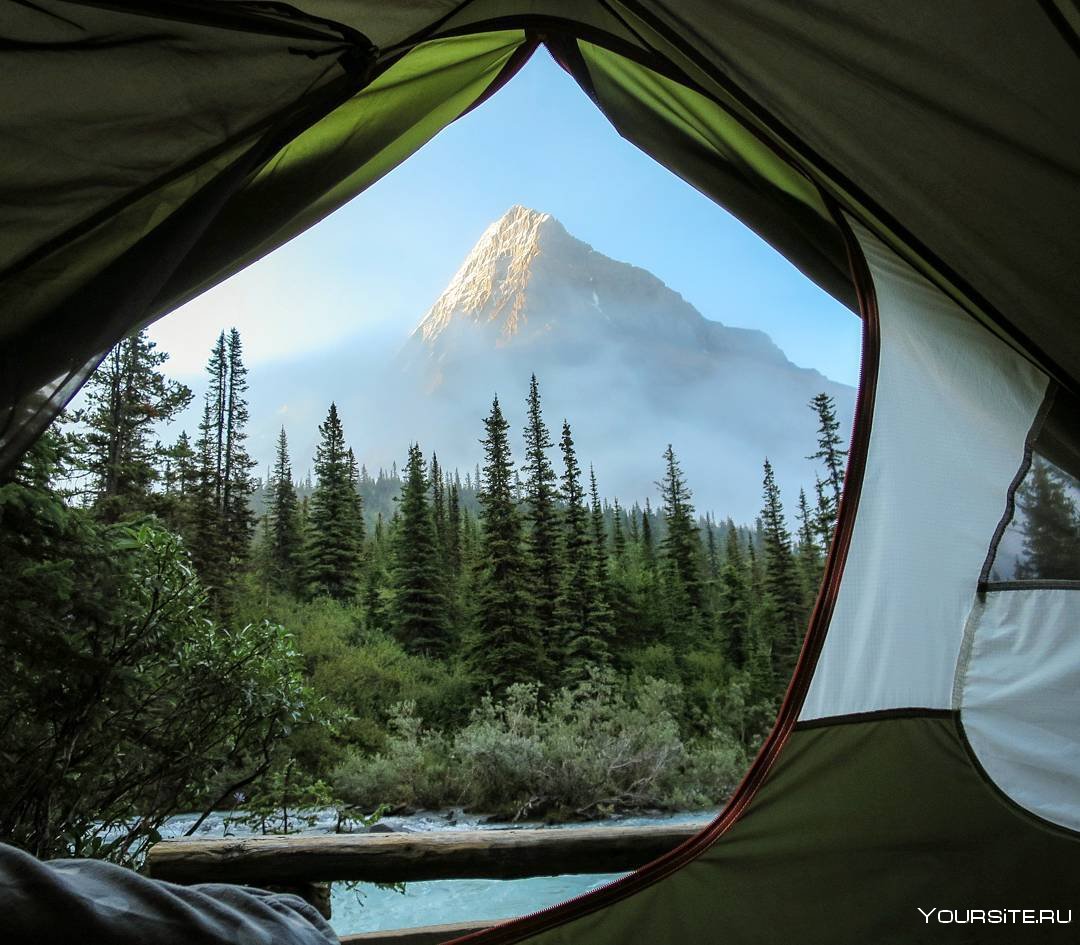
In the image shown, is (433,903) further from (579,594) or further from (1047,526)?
(1047,526)

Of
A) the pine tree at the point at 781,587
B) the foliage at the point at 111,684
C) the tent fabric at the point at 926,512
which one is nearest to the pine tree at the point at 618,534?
the pine tree at the point at 781,587

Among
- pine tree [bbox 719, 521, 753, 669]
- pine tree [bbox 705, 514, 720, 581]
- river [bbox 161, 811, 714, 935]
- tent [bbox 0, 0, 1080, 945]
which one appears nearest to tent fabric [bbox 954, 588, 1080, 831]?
tent [bbox 0, 0, 1080, 945]

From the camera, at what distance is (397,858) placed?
53.6 inches

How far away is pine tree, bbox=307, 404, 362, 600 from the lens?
5.36m

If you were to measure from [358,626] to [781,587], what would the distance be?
332 cm

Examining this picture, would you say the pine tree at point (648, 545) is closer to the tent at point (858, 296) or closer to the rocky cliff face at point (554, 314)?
the rocky cliff face at point (554, 314)

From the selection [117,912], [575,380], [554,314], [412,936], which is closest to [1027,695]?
[117,912]

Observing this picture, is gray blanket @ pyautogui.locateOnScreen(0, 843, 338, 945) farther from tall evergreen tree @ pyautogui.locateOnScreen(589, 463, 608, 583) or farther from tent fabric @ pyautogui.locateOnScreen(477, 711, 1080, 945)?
tall evergreen tree @ pyautogui.locateOnScreen(589, 463, 608, 583)

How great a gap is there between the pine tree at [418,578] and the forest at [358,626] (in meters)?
0.02

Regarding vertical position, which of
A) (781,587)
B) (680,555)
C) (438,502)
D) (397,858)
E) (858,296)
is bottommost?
(397,858)

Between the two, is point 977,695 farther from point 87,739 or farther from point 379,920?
point 379,920

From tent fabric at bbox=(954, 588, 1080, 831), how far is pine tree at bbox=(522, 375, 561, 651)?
4.52m

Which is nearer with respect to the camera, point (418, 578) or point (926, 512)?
point (926, 512)

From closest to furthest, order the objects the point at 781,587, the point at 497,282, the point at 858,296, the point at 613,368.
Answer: the point at 858,296
the point at 781,587
the point at 613,368
the point at 497,282
